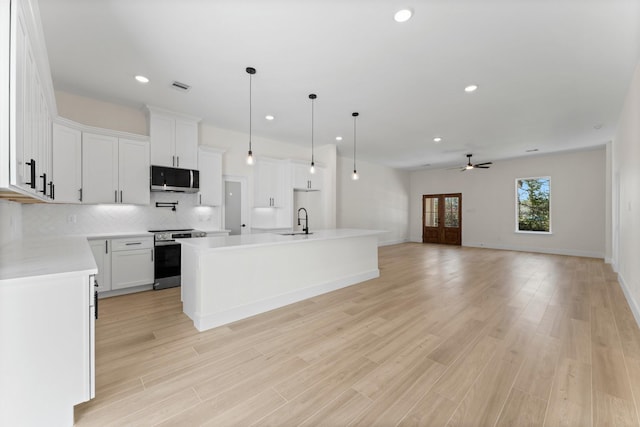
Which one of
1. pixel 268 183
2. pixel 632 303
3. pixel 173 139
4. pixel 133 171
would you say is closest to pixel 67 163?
pixel 133 171

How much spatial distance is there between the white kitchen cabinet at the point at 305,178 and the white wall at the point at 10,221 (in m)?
4.36

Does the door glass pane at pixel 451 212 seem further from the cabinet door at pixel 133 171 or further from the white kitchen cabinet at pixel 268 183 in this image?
the cabinet door at pixel 133 171

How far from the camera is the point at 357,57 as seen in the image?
291 cm

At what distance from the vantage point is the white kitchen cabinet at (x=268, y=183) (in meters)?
5.71

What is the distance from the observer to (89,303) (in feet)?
5.18

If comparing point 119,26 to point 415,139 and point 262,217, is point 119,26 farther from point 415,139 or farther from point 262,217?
point 415,139

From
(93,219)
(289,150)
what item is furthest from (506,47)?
(93,219)

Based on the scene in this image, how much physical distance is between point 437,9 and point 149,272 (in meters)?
4.98

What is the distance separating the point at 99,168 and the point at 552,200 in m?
11.2

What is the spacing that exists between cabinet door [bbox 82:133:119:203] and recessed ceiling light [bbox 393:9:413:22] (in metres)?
4.26

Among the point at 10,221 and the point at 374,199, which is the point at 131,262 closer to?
the point at 10,221

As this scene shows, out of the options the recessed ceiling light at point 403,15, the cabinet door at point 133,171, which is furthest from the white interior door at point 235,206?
the recessed ceiling light at point 403,15

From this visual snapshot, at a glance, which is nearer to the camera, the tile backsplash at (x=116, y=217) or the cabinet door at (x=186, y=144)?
the tile backsplash at (x=116, y=217)

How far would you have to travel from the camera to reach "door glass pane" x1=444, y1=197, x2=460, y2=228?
996 centimetres
